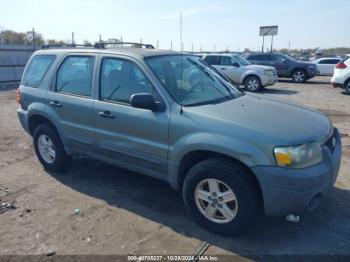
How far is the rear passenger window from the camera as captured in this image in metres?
4.49

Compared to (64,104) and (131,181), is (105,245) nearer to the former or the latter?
(131,181)

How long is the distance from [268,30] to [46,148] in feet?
103

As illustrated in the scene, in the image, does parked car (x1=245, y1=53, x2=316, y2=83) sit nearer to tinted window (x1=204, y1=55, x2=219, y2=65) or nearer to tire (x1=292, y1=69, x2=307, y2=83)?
tire (x1=292, y1=69, x2=307, y2=83)

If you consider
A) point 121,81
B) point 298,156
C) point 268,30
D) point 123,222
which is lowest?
point 123,222

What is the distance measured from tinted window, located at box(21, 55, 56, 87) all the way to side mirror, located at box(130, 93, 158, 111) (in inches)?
81.5

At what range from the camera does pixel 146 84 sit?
12.8 feet

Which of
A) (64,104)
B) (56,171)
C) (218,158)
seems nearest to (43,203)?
(56,171)

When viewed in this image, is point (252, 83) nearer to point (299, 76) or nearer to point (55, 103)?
point (299, 76)

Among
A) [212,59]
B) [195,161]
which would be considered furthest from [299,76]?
[195,161]

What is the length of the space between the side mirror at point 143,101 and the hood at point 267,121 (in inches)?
17.5

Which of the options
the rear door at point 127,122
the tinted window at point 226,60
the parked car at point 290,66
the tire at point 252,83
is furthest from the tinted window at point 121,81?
the parked car at point 290,66

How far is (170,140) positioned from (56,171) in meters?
2.42

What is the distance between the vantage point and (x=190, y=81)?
4.07 metres

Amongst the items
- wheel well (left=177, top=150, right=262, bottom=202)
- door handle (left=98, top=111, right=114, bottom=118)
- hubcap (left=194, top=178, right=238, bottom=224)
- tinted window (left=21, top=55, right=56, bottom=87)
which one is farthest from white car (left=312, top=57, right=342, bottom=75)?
hubcap (left=194, top=178, right=238, bottom=224)
